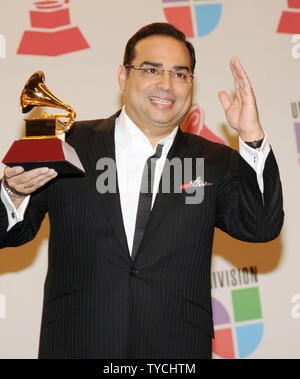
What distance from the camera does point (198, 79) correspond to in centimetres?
366

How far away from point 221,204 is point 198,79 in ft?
4.87

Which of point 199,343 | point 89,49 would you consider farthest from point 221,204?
point 89,49

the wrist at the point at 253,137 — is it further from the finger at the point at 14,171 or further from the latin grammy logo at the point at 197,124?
the latin grammy logo at the point at 197,124

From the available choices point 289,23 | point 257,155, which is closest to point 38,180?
point 257,155

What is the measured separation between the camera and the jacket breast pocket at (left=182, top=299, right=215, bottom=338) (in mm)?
2174

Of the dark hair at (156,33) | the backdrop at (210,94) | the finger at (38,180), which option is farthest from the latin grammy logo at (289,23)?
the finger at (38,180)

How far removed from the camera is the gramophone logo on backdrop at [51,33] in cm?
338

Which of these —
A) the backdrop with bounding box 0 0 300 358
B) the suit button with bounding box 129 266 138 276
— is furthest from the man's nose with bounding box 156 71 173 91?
the backdrop with bounding box 0 0 300 358

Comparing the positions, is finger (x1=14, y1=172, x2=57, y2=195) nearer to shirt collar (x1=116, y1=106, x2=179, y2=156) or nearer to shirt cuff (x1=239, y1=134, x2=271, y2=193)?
shirt collar (x1=116, y1=106, x2=179, y2=156)

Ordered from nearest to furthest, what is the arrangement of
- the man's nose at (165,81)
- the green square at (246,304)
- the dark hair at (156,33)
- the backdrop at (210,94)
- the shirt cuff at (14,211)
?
the shirt cuff at (14,211) → the man's nose at (165,81) → the dark hair at (156,33) → the backdrop at (210,94) → the green square at (246,304)

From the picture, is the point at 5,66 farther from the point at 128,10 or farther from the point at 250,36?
the point at 250,36

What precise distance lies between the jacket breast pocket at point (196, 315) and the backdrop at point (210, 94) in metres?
1.35

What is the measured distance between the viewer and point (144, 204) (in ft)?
7.32

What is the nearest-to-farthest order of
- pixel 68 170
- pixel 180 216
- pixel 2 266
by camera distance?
1. pixel 68 170
2. pixel 180 216
3. pixel 2 266
